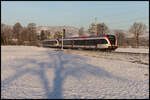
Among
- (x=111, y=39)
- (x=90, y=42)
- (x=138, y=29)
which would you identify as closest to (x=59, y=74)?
(x=111, y=39)

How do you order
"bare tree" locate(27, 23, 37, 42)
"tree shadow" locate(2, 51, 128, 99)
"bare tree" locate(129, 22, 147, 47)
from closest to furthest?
"tree shadow" locate(2, 51, 128, 99)
"bare tree" locate(129, 22, 147, 47)
"bare tree" locate(27, 23, 37, 42)

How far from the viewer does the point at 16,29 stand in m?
132

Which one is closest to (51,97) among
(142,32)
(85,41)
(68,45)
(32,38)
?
(85,41)

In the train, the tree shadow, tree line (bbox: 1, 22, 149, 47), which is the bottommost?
the tree shadow

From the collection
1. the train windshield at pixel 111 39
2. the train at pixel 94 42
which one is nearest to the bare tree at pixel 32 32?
the train at pixel 94 42

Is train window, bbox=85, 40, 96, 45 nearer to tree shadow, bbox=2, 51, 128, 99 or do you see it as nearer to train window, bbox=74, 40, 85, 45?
train window, bbox=74, 40, 85, 45

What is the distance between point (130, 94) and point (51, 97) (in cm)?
359

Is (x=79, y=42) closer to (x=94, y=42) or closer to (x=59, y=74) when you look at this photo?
(x=94, y=42)

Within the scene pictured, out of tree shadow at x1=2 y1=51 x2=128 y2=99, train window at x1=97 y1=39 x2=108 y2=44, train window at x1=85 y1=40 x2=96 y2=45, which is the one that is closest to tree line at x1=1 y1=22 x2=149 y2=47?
train window at x1=85 y1=40 x2=96 y2=45

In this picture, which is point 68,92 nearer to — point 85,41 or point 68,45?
point 85,41

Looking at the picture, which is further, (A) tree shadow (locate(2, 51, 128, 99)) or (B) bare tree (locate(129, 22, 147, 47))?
(B) bare tree (locate(129, 22, 147, 47))

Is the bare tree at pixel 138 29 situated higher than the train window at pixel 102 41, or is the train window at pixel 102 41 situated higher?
the bare tree at pixel 138 29

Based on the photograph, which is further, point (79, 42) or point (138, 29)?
point (138, 29)

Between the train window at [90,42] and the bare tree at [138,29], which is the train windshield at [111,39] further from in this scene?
the bare tree at [138,29]
